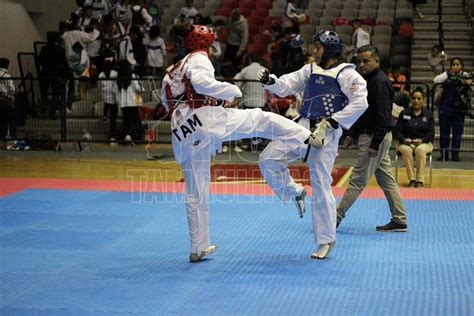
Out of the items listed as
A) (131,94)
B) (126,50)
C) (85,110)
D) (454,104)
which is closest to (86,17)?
(126,50)

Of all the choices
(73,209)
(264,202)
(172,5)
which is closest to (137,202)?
(73,209)

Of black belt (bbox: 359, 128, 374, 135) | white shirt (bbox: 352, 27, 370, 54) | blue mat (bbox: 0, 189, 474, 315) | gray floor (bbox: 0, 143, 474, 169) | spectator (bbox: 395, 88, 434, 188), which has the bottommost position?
blue mat (bbox: 0, 189, 474, 315)

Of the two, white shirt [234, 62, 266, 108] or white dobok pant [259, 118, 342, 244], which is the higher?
white shirt [234, 62, 266, 108]

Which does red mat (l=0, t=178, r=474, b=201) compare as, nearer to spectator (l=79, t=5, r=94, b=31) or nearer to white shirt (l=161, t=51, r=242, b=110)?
white shirt (l=161, t=51, r=242, b=110)

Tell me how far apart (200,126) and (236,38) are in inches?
426

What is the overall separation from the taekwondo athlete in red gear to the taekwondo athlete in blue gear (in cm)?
19

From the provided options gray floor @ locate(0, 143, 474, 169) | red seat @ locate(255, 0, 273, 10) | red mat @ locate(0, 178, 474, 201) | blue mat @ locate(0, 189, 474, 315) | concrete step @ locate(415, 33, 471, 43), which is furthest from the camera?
red seat @ locate(255, 0, 273, 10)

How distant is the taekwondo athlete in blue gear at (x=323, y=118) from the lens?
6715 millimetres

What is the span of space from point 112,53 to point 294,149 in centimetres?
984

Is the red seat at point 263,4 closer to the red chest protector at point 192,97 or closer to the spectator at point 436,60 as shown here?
the spectator at point 436,60

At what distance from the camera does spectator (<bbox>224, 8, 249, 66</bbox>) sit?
17.1m

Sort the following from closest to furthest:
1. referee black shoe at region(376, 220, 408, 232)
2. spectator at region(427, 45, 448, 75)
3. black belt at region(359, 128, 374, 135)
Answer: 1. black belt at region(359, 128, 374, 135)
2. referee black shoe at region(376, 220, 408, 232)
3. spectator at region(427, 45, 448, 75)

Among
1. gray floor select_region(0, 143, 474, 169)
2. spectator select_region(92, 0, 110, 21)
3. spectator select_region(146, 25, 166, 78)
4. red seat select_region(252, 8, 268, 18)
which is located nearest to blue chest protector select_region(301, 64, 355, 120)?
gray floor select_region(0, 143, 474, 169)

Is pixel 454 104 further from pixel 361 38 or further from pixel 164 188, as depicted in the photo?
pixel 164 188
